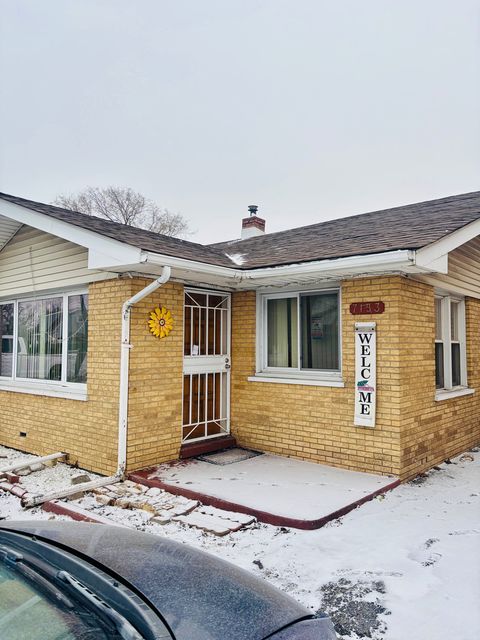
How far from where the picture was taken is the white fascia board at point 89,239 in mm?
5162

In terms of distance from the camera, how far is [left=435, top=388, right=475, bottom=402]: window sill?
6390 mm

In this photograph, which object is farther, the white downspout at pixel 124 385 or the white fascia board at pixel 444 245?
the white downspout at pixel 124 385

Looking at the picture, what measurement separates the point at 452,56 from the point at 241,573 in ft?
35.4

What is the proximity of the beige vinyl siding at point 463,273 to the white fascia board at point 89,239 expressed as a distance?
4059 mm

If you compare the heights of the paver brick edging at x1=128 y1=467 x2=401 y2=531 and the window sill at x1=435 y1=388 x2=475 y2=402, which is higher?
the window sill at x1=435 y1=388 x2=475 y2=402

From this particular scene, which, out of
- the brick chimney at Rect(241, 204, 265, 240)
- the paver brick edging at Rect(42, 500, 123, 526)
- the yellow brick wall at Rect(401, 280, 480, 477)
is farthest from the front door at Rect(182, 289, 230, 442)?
the brick chimney at Rect(241, 204, 265, 240)

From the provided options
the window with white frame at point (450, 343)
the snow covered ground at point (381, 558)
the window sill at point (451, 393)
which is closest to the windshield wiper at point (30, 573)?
the snow covered ground at point (381, 558)

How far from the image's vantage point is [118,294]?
231 inches

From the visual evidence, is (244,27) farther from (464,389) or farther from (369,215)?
(464,389)

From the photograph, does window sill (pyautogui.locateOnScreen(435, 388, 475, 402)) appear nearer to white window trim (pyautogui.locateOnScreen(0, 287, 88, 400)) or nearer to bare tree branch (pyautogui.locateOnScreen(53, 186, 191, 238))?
white window trim (pyautogui.locateOnScreen(0, 287, 88, 400))

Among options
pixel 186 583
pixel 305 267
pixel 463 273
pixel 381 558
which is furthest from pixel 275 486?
pixel 463 273

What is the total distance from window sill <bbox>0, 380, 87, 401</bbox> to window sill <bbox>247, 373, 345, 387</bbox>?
257 centimetres

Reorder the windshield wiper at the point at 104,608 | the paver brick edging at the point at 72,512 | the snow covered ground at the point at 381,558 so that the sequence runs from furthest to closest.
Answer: the paver brick edging at the point at 72,512
the snow covered ground at the point at 381,558
the windshield wiper at the point at 104,608

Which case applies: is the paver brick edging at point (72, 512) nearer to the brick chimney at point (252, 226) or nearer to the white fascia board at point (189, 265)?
the white fascia board at point (189, 265)
